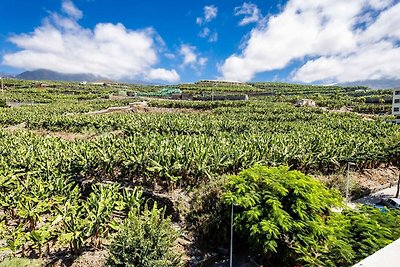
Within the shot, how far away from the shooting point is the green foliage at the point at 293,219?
8492 mm

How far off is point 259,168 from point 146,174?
240 inches

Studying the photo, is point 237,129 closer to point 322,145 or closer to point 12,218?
point 322,145

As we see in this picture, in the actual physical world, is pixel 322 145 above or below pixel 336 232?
above

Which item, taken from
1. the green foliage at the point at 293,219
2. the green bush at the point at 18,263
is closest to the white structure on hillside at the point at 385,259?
the green foliage at the point at 293,219

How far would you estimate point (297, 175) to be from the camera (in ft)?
38.9

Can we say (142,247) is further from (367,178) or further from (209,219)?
(367,178)

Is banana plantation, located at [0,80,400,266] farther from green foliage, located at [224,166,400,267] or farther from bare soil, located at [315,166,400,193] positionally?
bare soil, located at [315,166,400,193]

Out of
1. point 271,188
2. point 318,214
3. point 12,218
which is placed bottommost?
point 12,218

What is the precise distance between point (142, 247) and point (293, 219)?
5727mm

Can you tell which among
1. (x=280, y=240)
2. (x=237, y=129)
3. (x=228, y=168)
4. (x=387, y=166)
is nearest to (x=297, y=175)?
(x=280, y=240)

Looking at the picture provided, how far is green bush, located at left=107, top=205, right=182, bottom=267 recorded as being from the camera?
8.27m

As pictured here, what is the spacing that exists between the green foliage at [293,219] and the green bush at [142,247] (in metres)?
3.11

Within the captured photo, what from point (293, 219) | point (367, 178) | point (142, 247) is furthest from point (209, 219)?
point (367, 178)

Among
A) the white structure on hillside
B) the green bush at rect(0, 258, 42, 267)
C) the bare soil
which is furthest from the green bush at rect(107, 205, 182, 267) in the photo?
the bare soil
